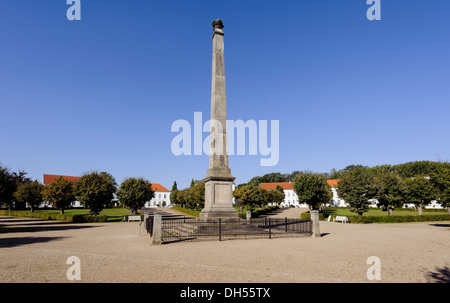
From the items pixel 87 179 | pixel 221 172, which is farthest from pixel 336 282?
pixel 87 179

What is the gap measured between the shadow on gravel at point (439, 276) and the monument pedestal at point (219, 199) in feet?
33.3

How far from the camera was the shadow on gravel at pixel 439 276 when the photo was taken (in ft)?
21.2

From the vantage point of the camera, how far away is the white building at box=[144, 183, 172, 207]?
105 m

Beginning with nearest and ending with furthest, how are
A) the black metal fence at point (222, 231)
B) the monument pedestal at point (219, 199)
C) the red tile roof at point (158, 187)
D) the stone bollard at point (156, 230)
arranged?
1. the stone bollard at point (156, 230)
2. the black metal fence at point (222, 231)
3. the monument pedestal at point (219, 199)
4. the red tile roof at point (158, 187)

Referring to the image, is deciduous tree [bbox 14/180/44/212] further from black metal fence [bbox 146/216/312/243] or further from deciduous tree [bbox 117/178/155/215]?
black metal fence [bbox 146/216/312/243]

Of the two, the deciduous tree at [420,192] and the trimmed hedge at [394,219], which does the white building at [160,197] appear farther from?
the trimmed hedge at [394,219]

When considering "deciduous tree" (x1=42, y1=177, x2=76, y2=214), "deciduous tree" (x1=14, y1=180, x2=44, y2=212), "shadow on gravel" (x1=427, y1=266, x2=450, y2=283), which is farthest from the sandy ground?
"deciduous tree" (x1=14, y1=180, x2=44, y2=212)

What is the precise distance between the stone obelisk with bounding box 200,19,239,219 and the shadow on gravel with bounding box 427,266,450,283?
33.4 feet

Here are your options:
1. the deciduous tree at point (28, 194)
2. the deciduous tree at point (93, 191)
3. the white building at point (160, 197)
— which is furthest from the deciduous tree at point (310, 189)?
the white building at point (160, 197)

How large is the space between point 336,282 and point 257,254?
12.3 ft

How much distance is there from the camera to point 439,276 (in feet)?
22.5
